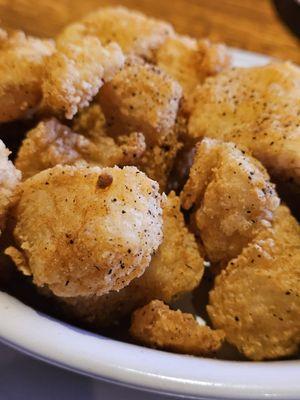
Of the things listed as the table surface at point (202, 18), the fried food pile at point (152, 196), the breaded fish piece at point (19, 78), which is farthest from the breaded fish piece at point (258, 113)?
the table surface at point (202, 18)

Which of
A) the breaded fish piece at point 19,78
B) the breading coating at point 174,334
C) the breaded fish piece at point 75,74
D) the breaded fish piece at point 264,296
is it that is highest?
the breaded fish piece at point 75,74

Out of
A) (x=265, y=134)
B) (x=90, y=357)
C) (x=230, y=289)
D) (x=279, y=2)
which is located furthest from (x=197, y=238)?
(x=279, y=2)

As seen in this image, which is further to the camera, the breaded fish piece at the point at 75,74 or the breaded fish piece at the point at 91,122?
the breaded fish piece at the point at 91,122

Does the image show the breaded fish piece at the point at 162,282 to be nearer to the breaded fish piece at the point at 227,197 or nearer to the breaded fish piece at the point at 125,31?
the breaded fish piece at the point at 227,197

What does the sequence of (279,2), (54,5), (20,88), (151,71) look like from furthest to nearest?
(54,5), (279,2), (151,71), (20,88)

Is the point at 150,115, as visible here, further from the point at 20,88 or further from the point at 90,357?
the point at 90,357
